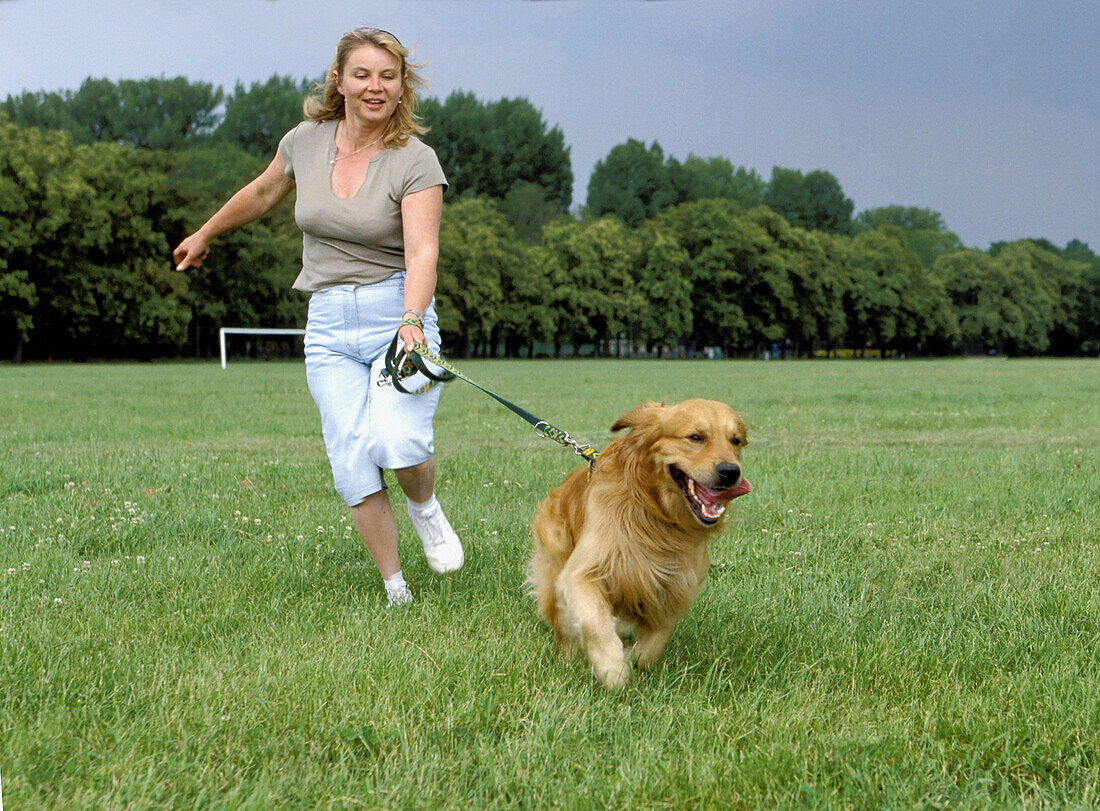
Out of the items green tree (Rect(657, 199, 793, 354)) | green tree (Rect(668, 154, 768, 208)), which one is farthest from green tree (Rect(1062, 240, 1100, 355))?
green tree (Rect(657, 199, 793, 354))

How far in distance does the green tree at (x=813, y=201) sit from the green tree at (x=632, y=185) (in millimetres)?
16277

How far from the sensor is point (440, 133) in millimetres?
98500

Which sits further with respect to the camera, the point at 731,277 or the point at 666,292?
the point at 731,277

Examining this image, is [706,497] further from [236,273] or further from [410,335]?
[236,273]

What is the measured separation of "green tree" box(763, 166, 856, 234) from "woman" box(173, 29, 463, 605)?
116036mm

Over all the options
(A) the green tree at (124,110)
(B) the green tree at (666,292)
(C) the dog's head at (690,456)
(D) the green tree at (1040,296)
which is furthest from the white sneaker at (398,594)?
(D) the green tree at (1040,296)

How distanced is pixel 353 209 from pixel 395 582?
1.82m

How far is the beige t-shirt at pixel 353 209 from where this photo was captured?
15.1 feet

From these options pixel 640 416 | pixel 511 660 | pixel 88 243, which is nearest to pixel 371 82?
pixel 640 416

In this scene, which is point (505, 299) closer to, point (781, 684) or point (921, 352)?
point (921, 352)

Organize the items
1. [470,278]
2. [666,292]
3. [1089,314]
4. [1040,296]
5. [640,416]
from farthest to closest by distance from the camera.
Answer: [1089,314] < [1040,296] < [666,292] < [470,278] < [640,416]

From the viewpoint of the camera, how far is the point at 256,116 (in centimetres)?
8831

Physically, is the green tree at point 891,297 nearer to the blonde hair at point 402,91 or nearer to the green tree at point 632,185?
the green tree at point 632,185

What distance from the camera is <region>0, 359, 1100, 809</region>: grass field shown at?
A: 2.90m
